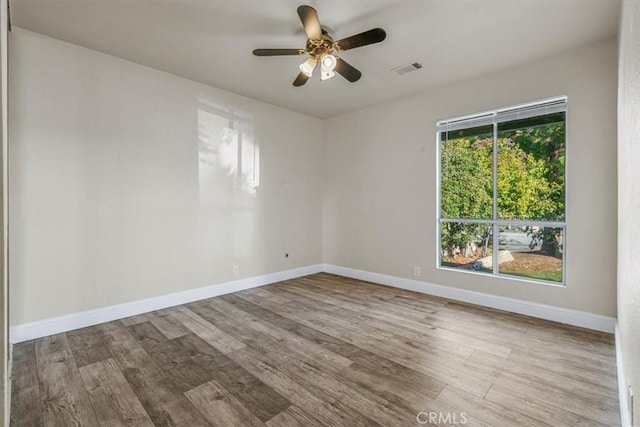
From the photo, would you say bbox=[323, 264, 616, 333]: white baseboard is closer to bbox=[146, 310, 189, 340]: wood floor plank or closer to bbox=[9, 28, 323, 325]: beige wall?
bbox=[9, 28, 323, 325]: beige wall

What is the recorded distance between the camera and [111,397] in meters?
1.92

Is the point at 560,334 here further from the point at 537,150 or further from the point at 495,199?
the point at 537,150

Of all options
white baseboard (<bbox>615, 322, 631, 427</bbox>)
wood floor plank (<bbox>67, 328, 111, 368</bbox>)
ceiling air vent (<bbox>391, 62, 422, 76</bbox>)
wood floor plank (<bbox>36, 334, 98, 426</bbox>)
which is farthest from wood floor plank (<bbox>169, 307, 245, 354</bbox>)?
ceiling air vent (<bbox>391, 62, 422, 76</bbox>)

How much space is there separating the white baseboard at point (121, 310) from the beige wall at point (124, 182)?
70mm

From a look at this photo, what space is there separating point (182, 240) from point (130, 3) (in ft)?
7.88

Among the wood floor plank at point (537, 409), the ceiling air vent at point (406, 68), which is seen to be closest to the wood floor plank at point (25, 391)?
the wood floor plank at point (537, 409)

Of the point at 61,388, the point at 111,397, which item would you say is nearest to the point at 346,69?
the point at 111,397

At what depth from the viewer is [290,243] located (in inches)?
194

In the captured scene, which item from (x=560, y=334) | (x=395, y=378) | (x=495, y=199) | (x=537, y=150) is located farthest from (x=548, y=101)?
(x=395, y=378)

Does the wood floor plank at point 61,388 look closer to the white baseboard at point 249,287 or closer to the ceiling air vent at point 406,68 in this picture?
the white baseboard at point 249,287

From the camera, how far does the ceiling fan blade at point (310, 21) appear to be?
207cm

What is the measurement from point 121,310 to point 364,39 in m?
3.57

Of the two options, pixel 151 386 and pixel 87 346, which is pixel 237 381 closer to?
pixel 151 386

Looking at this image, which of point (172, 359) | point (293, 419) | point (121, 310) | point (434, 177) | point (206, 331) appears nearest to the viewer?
point (293, 419)
